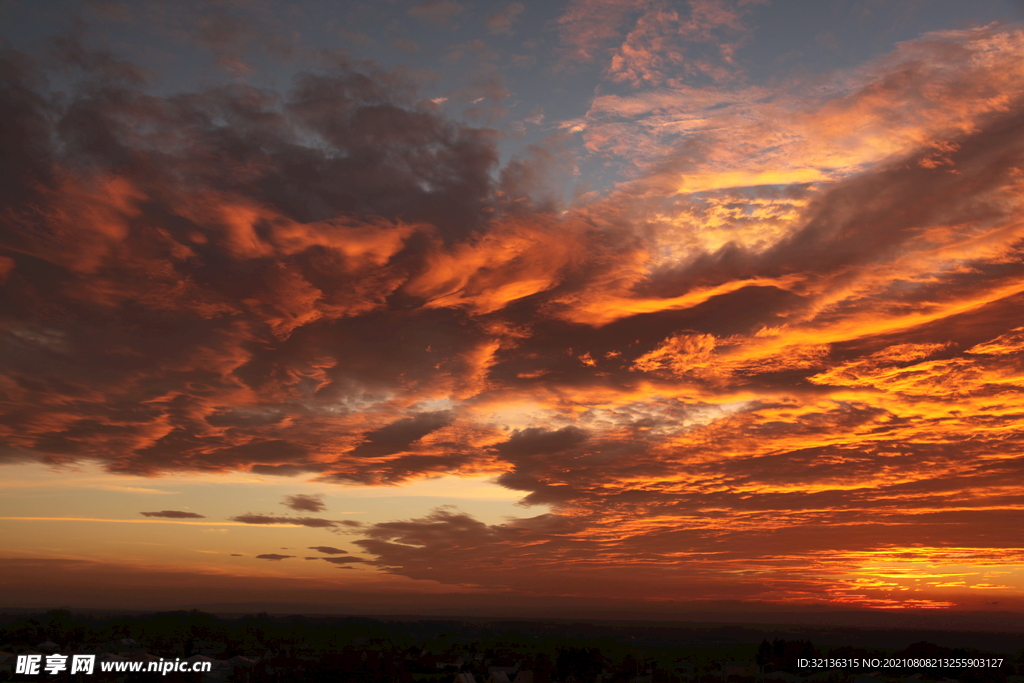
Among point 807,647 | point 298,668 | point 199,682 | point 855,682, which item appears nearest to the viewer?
point 199,682

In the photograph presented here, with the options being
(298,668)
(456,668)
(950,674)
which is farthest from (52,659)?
(950,674)

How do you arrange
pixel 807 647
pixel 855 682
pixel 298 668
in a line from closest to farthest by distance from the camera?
pixel 855 682, pixel 298 668, pixel 807 647

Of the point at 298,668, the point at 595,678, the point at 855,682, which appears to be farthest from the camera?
the point at 595,678

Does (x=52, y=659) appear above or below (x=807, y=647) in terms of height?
above

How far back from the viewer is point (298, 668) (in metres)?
54.0

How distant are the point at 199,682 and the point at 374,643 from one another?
40.9 metres

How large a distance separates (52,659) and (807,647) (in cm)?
8290

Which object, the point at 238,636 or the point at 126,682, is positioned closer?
the point at 126,682

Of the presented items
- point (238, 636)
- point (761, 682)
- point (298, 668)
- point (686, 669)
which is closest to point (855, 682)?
point (761, 682)

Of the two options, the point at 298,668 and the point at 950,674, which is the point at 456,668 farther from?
the point at 950,674

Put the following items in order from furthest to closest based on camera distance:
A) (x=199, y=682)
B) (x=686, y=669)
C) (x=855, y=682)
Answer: (x=686, y=669)
(x=855, y=682)
(x=199, y=682)

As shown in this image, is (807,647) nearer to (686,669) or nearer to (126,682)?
(686,669)

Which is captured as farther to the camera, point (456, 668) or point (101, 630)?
point (101, 630)

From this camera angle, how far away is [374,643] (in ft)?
278
